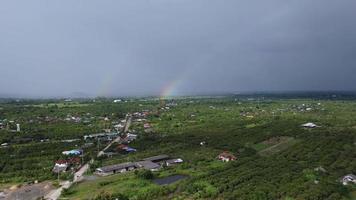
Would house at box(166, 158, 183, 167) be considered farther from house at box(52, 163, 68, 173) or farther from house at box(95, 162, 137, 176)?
house at box(52, 163, 68, 173)

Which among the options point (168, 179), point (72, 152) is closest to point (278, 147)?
point (168, 179)

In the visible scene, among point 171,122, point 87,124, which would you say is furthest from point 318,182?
point 87,124

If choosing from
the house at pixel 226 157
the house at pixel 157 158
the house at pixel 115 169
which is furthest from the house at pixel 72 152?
the house at pixel 226 157

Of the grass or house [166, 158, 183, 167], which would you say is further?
the grass

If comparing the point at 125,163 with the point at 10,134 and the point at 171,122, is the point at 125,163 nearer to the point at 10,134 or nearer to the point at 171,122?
the point at 10,134

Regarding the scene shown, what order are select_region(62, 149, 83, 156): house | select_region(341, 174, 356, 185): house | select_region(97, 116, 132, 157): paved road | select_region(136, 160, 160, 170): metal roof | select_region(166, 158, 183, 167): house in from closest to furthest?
select_region(341, 174, 356, 185): house < select_region(136, 160, 160, 170): metal roof < select_region(166, 158, 183, 167): house < select_region(62, 149, 83, 156): house < select_region(97, 116, 132, 157): paved road

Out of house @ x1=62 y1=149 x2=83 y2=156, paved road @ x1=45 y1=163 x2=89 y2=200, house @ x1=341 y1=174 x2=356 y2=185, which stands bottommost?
paved road @ x1=45 y1=163 x2=89 y2=200

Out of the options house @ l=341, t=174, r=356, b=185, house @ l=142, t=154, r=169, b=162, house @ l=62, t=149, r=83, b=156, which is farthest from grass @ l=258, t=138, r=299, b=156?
house @ l=62, t=149, r=83, b=156

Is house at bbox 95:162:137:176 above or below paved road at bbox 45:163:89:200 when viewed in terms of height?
above

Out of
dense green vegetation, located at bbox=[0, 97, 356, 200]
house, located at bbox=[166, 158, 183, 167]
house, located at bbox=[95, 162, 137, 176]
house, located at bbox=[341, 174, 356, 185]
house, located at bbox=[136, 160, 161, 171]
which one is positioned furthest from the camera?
house, located at bbox=[166, 158, 183, 167]
